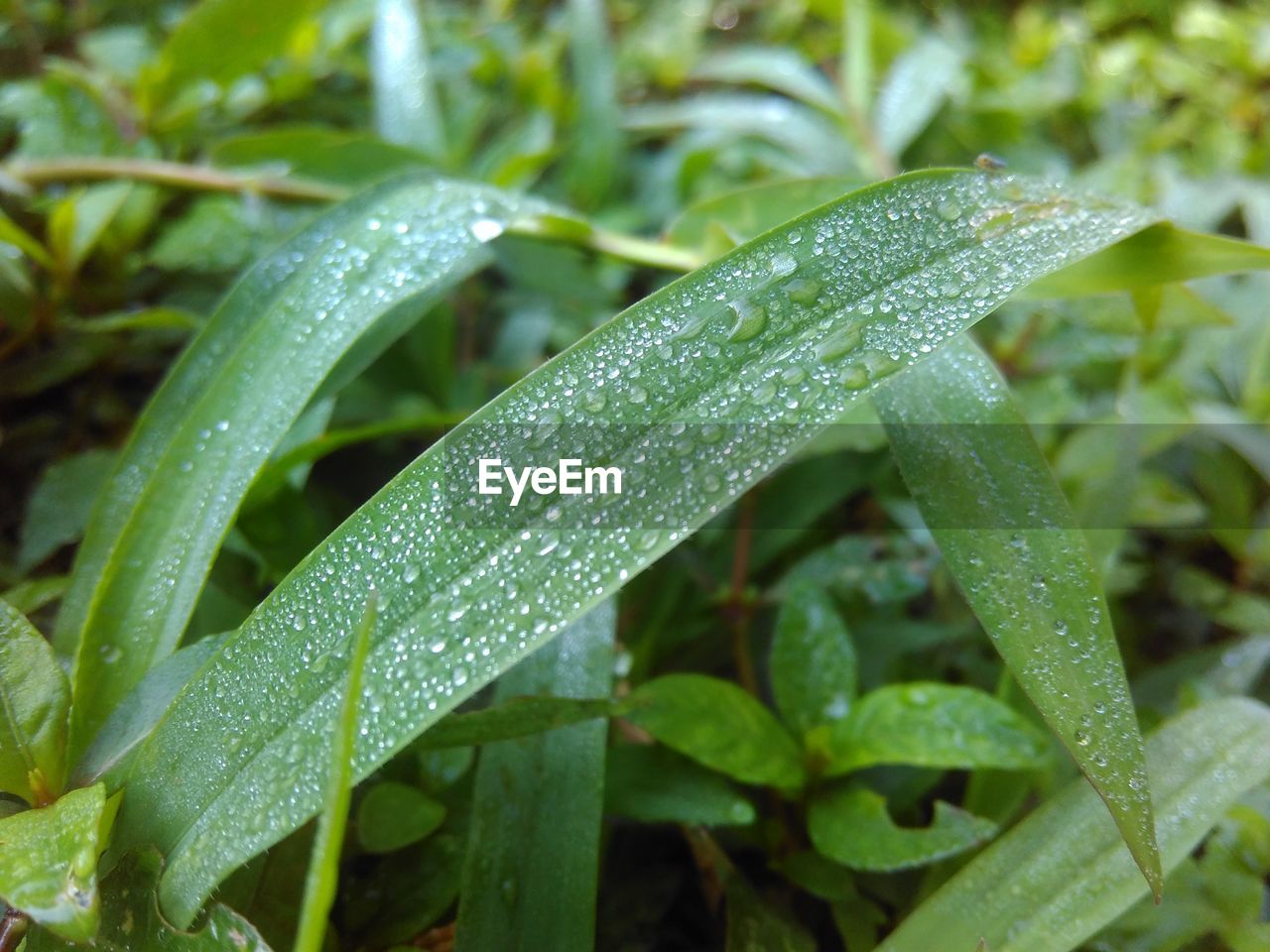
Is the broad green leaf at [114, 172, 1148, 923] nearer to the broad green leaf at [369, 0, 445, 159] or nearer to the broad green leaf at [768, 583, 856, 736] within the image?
the broad green leaf at [768, 583, 856, 736]

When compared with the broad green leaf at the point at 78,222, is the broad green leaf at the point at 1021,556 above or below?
below

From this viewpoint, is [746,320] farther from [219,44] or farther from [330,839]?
[219,44]

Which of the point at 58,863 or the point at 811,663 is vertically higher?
the point at 58,863

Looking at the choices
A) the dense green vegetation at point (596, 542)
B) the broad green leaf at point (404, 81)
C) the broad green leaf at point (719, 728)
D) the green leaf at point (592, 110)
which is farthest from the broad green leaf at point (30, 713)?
the green leaf at point (592, 110)

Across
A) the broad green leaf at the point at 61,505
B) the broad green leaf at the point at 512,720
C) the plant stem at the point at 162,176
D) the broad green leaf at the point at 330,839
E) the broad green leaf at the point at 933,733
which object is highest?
the plant stem at the point at 162,176

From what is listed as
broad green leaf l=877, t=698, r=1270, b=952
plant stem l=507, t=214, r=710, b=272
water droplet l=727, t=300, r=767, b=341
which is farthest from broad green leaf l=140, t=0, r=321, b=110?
broad green leaf l=877, t=698, r=1270, b=952

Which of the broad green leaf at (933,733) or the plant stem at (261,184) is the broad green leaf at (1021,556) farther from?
the plant stem at (261,184)

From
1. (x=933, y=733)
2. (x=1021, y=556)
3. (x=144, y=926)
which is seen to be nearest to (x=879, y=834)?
(x=933, y=733)
